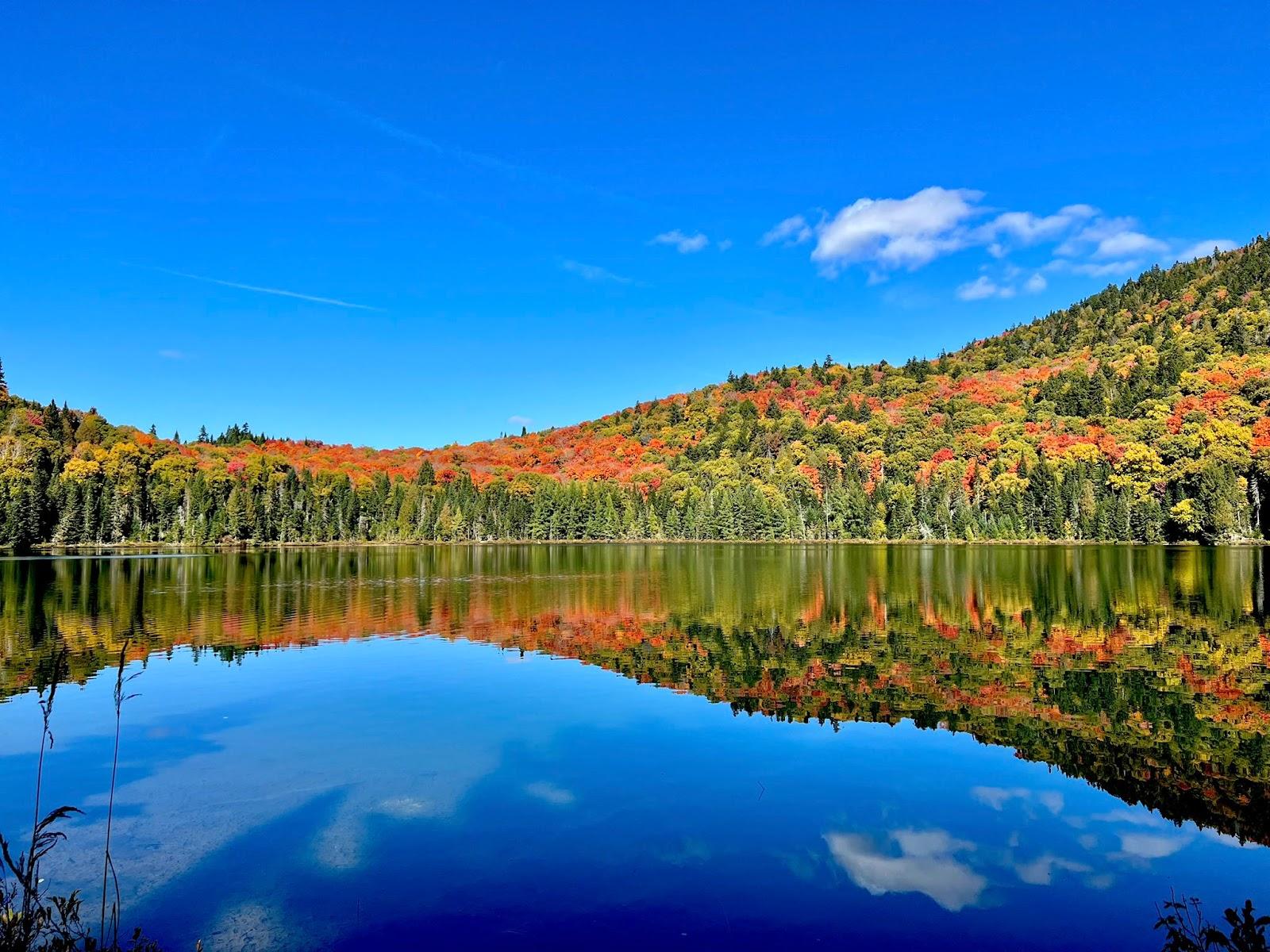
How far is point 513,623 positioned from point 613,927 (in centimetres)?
3097

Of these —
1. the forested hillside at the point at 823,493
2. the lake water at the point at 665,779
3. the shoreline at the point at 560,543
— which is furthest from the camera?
the forested hillside at the point at 823,493

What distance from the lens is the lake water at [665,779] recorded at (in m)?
10.4

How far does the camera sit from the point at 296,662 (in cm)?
2922


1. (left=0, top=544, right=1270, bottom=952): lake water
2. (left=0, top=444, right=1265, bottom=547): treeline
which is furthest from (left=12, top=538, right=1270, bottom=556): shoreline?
(left=0, top=544, right=1270, bottom=952): lake water

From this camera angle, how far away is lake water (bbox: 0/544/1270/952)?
10.4 m

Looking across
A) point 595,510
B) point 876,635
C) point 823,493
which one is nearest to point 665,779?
point 876,635

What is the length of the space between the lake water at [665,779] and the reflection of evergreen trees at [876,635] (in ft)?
0.63

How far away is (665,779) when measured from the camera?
15570 mm

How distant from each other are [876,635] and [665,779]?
19.7 m

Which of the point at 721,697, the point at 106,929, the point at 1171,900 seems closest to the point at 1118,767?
the point at 1171,900

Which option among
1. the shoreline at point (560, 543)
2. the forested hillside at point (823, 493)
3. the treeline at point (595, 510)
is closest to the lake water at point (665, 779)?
the shoreline at point (560, 543)

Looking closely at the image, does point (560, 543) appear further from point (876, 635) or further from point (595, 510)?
point (876, 635)

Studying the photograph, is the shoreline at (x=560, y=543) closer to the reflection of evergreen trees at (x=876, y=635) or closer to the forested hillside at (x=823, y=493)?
the forested hillside at (x=823, y=493)

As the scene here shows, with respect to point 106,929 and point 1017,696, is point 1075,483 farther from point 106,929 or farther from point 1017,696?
point 106,929
